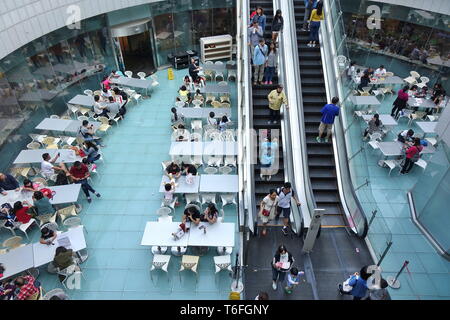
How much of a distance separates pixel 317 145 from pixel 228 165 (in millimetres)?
3310

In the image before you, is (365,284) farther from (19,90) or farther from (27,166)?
(19,90)

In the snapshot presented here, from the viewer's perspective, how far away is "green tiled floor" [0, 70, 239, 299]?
8.52 metres

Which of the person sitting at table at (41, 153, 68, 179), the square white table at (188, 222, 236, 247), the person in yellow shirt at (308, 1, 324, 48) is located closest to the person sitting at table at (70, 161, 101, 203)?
the person sitting at table at (41, 153, 68, 179)

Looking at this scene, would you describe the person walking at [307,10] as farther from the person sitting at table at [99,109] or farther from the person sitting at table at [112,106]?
the person sitting at table at [99,109]

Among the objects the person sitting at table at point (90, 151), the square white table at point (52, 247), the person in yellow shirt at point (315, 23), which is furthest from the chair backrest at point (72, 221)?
the person in yellow shirt at point (315, 23)

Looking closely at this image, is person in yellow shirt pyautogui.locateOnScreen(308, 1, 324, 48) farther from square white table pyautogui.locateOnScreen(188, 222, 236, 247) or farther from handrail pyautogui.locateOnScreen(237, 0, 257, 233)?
square white table pyautogui.locateOnScreen(188, 222, 236, 247)

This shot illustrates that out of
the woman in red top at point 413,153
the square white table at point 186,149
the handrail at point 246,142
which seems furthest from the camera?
the square white table at point 186,149

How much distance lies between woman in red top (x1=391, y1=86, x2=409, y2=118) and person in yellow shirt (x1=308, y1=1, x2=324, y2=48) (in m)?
4.62

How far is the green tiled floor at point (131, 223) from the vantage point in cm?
852

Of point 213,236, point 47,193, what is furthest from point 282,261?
point 47,193

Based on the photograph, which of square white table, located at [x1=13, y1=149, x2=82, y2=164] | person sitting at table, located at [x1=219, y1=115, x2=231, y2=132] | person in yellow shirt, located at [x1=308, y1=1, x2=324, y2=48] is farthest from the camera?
person sitting at table, located at [x1=219, y1=115, x2=231, y2=132]

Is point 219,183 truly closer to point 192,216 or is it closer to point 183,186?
point 183,186

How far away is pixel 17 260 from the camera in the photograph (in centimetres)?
809

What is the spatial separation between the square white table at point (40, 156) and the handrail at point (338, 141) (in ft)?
28.7
